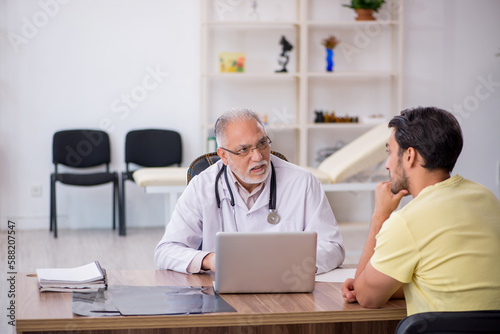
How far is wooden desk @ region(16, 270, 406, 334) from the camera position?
150 cm

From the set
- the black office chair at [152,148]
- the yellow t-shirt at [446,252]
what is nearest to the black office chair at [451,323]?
the yellow t-shirt at [446,252]

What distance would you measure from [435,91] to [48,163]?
12.1ft

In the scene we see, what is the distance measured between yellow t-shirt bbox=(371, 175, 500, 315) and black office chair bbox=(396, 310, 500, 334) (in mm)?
134

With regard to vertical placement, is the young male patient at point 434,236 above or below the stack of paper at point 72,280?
above

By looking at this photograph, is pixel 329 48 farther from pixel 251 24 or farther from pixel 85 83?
pixel 85 83

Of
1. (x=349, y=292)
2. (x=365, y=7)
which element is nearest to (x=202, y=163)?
(x=349, y=292)

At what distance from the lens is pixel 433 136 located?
5.19 ft

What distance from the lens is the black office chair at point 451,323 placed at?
132 cm

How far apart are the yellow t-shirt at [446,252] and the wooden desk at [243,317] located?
5.4 inches

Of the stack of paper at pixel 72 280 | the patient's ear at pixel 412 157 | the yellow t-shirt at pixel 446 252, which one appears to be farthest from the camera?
the stack of paper at pixel 72 280

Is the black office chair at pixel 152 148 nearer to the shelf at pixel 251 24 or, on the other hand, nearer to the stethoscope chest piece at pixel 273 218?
the shelf at pixel 251 24

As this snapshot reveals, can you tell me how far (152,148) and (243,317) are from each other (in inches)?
173

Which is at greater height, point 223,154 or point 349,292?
point 223,154

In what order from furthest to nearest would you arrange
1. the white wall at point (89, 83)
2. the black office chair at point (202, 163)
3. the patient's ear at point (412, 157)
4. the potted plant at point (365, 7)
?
1. the potted plant at point (365, 7)
2. the white wall at point (89, 83)
3. the black office chair at point (202, 163)
4. the patient's ear at point (412, 157)
